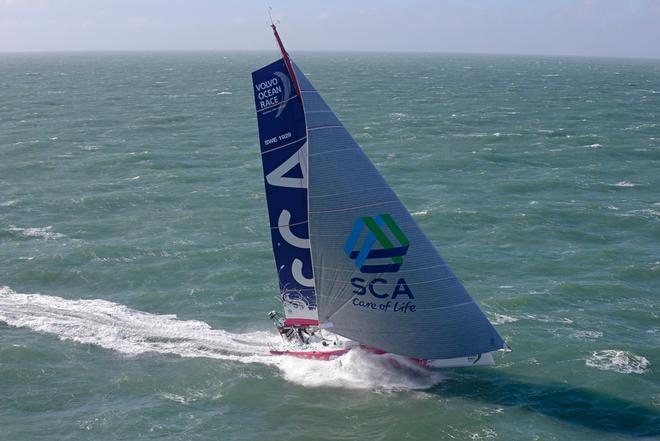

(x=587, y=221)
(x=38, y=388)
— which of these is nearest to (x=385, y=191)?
(x=38, y=388)

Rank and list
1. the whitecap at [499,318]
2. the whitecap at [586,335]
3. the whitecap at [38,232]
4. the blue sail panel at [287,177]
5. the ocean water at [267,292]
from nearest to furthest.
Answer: the blue sail panel at [287,177] → the ocean water at [267,292] → the whitecap at [586,335] → the whitecap at [499,318] → the whitecap at [38,232]

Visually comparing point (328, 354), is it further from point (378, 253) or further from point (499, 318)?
point (499, 318)

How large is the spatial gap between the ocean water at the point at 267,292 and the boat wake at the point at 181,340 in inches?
3.5

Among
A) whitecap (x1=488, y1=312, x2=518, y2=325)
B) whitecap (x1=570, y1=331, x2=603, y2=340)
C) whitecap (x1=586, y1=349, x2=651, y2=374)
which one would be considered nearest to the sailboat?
whitecap (x1=586, y1=349, x2=651, y2=374)

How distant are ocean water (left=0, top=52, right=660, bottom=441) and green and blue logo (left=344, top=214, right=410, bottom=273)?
3.90m

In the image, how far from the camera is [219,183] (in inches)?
2053

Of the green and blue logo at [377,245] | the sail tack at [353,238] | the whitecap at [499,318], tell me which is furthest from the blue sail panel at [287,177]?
the whitecap at [499,318]

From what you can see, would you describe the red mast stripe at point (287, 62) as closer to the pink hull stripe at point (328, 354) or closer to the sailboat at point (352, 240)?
the sailboat at point (352, 240)

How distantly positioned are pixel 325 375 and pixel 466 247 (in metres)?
15.8

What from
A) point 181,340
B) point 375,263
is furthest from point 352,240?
point 181,340

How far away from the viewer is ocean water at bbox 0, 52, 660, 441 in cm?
2298

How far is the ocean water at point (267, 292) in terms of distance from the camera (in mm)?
22984

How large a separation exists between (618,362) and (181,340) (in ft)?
54.1

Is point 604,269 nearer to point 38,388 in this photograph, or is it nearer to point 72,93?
point 38,388
